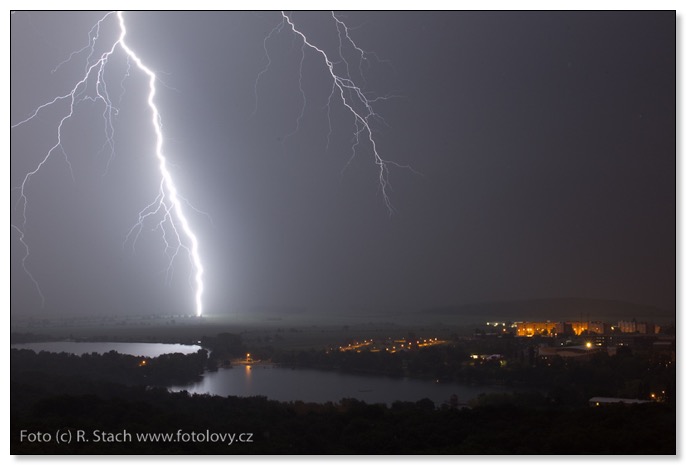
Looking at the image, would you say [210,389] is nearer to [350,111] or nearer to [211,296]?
[211,296]

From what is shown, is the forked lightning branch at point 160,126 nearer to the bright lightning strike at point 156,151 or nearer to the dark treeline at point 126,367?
the bright lightning strike at point 156,151

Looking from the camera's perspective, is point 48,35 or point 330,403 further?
point 330,403

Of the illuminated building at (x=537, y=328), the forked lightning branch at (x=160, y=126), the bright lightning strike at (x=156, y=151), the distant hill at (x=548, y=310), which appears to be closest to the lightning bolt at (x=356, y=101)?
the forked lightning branch at (x=160, y=126)

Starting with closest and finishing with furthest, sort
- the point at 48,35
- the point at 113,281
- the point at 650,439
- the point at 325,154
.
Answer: the point at 650,439 < the point at 48,35 < the point at 325,154 < the point at 113,281

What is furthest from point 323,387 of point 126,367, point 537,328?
point 537,328

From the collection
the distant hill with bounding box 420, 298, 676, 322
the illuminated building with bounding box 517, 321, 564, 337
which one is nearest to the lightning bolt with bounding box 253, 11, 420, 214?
the distant hill with bounding box 420, 298, 676, 322
